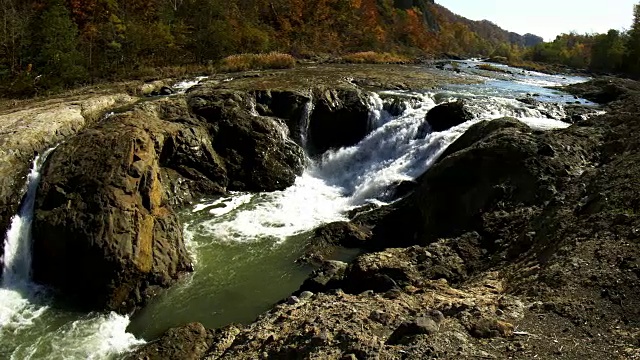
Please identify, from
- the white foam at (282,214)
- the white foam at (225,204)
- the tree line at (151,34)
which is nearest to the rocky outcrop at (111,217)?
the white foam at (225,204)

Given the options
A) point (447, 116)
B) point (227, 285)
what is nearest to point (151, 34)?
point (447, 116)

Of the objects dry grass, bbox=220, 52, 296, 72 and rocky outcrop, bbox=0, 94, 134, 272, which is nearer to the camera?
rocky outcrop, bbox=0, 94, 134, 272

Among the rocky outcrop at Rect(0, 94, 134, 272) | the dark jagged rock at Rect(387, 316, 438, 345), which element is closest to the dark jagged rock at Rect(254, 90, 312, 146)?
the rocky outcrop at Rect(0, 94, 134, 272)

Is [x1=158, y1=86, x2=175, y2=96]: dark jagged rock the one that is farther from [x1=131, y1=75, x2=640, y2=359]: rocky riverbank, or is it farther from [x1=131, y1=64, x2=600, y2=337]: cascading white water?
[x1=131, y1=75, x2=640, y2=359]: rocky riverbank

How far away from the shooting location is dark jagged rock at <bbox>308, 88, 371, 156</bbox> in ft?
67.4

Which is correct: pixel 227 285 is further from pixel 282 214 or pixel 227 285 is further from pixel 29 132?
pixel 29 132

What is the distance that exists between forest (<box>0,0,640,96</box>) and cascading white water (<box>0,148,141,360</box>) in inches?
523

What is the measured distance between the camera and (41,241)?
10.9m

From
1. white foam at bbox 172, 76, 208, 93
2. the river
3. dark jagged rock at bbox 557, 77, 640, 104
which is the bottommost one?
the river

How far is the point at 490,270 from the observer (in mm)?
9211

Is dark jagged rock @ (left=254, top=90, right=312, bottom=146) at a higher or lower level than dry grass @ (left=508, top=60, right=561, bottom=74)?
lower

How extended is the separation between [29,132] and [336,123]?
38.9 ft

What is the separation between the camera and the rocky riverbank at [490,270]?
5875 millimetres

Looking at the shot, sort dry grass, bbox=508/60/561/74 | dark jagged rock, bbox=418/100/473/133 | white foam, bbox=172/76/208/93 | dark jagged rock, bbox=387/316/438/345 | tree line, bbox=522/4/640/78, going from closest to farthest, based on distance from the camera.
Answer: dark jagged rock, bbox=387/316/438/345 → dark jagged rock, bbox=418/100/473/133 → white foam, bbox=172/76/208/93 → tree line, bbox=522/4/640/78 → dry grass, bbox=508/60/561/74
